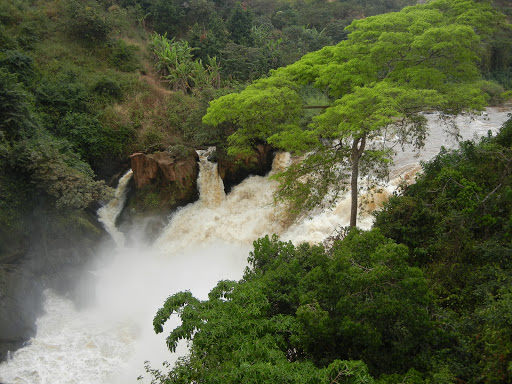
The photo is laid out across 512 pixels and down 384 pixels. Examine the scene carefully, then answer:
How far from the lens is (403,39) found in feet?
34.4

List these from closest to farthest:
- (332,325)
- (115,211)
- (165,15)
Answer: (332,325) → (115,211) → (165,15)

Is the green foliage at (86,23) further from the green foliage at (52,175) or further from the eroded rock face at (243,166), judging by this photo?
the eroded rock face at (243,166)

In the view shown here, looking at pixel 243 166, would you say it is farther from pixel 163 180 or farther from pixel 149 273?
pixel 149 273

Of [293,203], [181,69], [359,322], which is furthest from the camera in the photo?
[181,69]

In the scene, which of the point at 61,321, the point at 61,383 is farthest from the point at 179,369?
the point at 61,321

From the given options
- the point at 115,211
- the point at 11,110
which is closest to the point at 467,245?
the point at 115,211

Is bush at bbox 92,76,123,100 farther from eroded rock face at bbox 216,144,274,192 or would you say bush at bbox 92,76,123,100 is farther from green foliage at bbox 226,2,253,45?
green foliage at bbox 226,2,253,45

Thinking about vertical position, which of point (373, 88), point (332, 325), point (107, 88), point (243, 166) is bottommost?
point (332, 325)

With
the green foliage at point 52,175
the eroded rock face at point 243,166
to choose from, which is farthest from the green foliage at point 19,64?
the eroded rock face at point 243,166

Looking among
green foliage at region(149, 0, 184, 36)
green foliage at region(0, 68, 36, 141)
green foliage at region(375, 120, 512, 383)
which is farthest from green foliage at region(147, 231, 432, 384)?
green foliage at region(149, 0, 184, 36)

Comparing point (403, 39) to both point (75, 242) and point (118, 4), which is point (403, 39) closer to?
point (75, 242)

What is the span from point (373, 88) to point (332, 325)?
21.0 feet

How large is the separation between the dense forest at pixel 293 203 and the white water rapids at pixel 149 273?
77.6 inches

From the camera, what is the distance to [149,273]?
611 inches
